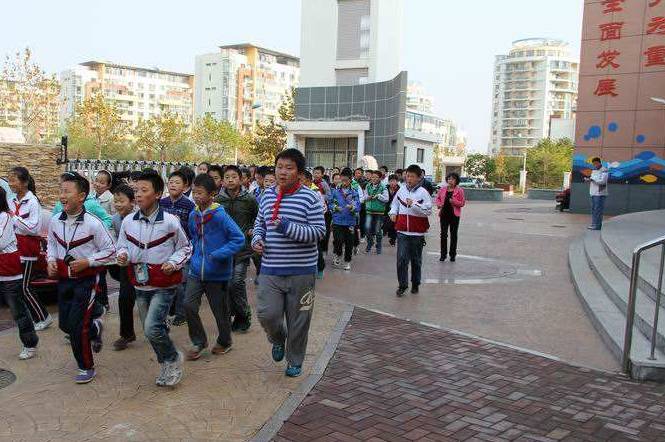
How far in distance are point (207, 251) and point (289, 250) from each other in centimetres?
92

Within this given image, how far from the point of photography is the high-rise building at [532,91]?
134 m

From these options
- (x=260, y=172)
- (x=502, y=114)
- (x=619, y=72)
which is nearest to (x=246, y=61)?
(x=502, y=114)

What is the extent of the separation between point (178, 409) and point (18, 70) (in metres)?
36.7

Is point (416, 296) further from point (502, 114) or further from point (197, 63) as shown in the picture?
point (502, 114)

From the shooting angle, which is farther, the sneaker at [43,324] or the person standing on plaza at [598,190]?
the person standing on plaza at [598,190]

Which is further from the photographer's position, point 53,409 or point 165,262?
point 165,262

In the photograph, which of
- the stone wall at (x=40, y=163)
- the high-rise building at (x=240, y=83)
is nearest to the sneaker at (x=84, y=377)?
the stone wall at (x=40, y=163)

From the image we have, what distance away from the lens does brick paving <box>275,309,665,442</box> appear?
413 centimetres

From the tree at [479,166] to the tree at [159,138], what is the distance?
3944 cm

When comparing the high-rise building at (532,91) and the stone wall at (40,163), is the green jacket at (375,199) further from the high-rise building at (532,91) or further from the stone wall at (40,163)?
the high-rise building at (532,91)

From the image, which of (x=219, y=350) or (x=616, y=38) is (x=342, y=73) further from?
(x=219, y=350)

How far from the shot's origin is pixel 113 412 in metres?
4.33

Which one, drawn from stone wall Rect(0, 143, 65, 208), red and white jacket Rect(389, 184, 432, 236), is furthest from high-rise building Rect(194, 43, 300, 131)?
red and white jacket Rect(389, 184, 432, 236)

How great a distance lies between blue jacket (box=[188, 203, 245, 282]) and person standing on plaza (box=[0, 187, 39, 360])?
161 cm
